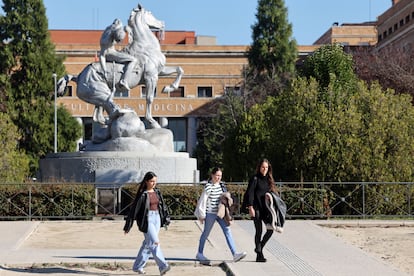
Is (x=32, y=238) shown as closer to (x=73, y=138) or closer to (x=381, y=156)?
(x=381, y=156)

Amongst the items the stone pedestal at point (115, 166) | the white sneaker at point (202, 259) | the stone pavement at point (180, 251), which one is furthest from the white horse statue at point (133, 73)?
the white sneaker at point (202, 259)

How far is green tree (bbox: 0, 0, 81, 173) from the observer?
52781 mm

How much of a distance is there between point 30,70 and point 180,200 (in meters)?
33.1

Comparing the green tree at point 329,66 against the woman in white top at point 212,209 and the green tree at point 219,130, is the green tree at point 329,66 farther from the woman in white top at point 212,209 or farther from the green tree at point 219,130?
the green tree at point 219,130

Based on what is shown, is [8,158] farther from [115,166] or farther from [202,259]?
[202,259]

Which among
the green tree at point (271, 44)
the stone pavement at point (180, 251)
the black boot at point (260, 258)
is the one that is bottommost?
the stone pavement at point (180, 251)

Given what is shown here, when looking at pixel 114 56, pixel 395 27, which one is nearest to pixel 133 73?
pixel 114 56

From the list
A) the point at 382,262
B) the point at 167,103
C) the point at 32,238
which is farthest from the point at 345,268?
the point at 167,103

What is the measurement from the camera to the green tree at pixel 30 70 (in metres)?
52.8

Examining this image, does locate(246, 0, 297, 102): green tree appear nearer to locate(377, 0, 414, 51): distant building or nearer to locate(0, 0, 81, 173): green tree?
locate(377, 0, 414, 51): distant building

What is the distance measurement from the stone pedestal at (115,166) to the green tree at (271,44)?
33.6 meters

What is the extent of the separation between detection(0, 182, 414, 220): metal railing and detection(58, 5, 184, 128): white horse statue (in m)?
5.79

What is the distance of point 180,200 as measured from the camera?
73.6ft

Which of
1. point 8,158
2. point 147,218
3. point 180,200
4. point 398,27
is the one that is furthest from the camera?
point 398,27
